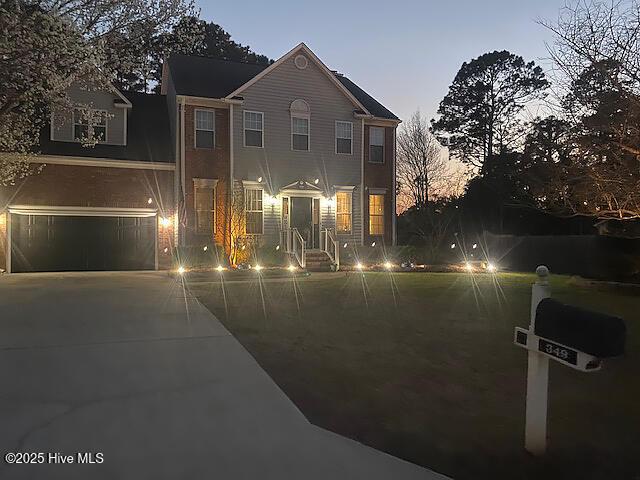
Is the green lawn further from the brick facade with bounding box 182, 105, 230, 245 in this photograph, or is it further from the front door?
the front door

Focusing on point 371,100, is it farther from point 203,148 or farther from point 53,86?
point 53,86

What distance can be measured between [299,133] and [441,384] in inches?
604

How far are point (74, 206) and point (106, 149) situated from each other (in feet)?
7.41

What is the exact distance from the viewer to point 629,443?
11.9ft

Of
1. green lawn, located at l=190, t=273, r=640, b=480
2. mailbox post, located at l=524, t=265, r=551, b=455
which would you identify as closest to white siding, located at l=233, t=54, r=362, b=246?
green lawn, located at l=190, t=273, r=640, b=480

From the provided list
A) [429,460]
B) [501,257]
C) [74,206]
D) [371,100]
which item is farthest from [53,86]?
[501,257]

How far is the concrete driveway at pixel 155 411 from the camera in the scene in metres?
3.08

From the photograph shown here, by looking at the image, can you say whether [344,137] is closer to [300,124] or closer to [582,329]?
[300,124]

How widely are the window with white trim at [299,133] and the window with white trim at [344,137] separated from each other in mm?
1316

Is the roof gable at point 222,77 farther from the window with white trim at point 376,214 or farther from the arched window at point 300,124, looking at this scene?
the window with white trim at point 376,214

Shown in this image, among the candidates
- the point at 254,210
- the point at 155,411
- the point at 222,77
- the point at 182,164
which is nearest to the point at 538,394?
the point at 155,411

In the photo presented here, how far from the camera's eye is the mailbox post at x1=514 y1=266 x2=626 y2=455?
2809mm

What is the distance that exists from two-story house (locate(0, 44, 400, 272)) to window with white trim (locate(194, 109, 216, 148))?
36mm

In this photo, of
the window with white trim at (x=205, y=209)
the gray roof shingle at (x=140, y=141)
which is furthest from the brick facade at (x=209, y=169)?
the gray roof shingle at (x=140, y=141)
